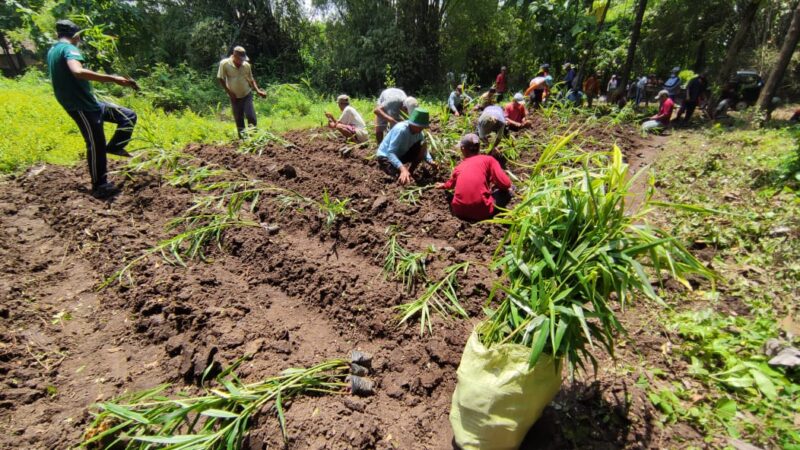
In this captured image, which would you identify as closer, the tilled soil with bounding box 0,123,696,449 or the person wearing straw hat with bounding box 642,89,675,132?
the tilled soil with bounding box 0,123,696,449

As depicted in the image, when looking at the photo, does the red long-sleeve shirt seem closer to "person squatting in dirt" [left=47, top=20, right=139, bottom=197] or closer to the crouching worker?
the crouching worker

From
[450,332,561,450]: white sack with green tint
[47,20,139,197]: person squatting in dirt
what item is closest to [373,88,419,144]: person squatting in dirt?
[47,20,139,197]: person squatting in dirt

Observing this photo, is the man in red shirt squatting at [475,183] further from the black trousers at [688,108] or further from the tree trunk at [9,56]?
the tree trunk at [9,56]

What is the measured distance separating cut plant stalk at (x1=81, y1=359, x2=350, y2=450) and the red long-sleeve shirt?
2049 mm

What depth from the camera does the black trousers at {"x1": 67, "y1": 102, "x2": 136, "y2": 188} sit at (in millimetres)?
4324

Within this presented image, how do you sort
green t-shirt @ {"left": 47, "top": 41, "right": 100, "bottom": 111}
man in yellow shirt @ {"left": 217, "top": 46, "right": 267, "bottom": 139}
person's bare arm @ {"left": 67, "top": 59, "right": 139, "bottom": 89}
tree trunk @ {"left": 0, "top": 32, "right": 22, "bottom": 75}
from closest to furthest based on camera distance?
person's bare arm @ {"left": 67, "top": 59, "right": 139, "bottom": 89} < green t-shirt @ {"left": 47, "top": 41, "right": 100, "bottom": 111} < man in yellow shirt @ {"left": 217, "top": 46, "right": 267, "bottom": 139} < tree trunk @ {"left": 0, "top": 32, "right": 22, "bottom": 75}

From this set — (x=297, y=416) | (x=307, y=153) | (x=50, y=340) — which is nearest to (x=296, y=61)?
(x=307, y=153)

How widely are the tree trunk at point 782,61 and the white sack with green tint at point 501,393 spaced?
867 cm

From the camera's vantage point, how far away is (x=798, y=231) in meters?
3.36

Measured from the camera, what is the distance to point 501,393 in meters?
1.69

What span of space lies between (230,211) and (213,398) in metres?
2.25

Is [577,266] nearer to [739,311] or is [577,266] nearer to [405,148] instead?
[739,311]

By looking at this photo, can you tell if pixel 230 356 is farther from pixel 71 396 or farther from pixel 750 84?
pixel 750 84

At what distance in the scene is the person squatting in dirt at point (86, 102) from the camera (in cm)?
400
